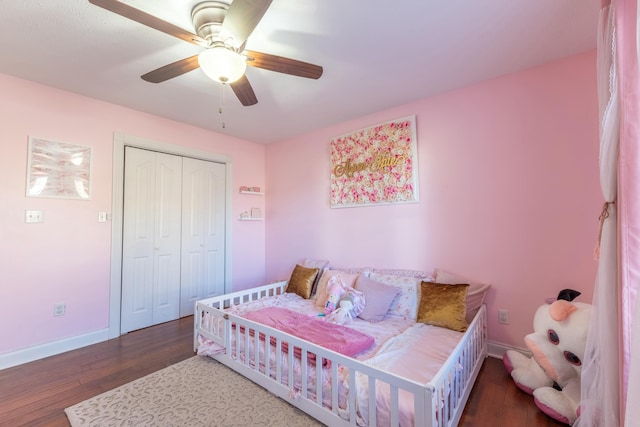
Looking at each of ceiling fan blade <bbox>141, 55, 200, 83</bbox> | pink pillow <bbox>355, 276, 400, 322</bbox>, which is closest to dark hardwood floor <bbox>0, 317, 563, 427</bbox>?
pink pillow <bbox>355, 276, 400, 322</bbox>

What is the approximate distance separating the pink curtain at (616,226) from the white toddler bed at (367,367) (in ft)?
1.86

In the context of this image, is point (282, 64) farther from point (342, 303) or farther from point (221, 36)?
point (342, 303)

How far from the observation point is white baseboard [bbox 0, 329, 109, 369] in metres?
2.21

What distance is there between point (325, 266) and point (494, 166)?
6.69ft

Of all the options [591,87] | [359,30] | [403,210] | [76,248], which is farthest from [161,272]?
[591,87]

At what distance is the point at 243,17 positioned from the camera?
4.22 ft

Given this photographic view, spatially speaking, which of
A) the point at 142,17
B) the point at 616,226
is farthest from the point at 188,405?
the point at 616,226

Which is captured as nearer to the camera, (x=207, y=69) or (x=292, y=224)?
(x=207, y=69)

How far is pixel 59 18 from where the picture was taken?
162cm

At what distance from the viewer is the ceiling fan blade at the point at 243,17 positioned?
1204mm

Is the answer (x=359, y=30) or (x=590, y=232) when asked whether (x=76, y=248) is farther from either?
(x=590, y=232)

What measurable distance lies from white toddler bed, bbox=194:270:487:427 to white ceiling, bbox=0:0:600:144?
6.40 feet

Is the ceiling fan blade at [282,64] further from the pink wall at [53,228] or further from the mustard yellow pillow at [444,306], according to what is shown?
the pink wall at [53,228]

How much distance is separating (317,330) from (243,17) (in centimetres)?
197
